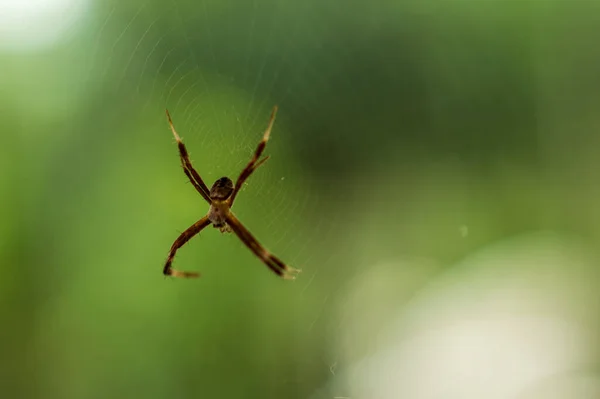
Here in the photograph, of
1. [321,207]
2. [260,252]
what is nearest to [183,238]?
[260,252]

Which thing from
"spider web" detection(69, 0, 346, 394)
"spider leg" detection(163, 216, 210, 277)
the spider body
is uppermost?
"spider web" detection(69, 0, 346, 394)

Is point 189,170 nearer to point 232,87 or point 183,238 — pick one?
point 183,238

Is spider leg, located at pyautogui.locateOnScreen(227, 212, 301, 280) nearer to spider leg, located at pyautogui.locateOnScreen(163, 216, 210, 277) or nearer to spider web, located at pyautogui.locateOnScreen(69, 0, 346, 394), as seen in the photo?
spider leg, located at pyautogui.locateOnScreen(163, 216, 210, 277)

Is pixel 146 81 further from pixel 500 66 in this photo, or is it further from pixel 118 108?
pixel 500 66

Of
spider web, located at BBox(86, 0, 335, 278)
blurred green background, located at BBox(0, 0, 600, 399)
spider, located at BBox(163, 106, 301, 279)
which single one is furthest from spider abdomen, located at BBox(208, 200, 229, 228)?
blurred green background, located at BBox(0, 0, 600, 399)

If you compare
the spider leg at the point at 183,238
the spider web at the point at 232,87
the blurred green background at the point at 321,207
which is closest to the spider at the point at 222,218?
the spider leg at the point at 183,238

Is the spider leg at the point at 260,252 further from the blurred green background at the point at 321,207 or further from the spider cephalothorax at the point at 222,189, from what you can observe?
the blurred green background at the point at 321,207
